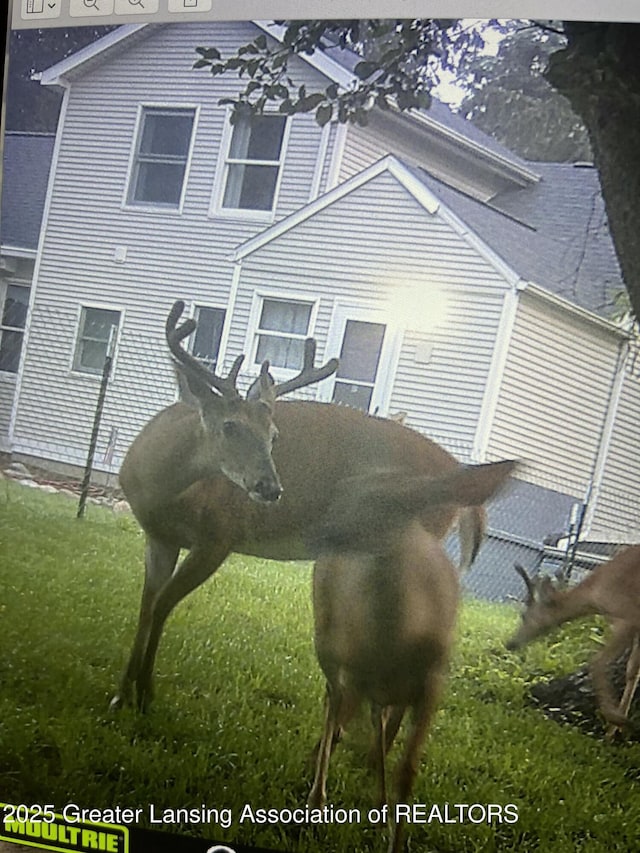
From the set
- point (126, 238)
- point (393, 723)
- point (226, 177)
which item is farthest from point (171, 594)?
point (226, 177)

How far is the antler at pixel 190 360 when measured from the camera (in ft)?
5.50

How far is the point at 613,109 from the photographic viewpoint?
4.91ft

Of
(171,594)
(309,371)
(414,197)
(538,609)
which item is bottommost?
(171,594)

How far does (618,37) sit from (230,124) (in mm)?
710

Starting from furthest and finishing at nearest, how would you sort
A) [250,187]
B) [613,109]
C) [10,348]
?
[10,348] → [250,187] → [613,109]

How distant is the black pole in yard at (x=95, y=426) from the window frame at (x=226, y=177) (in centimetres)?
32

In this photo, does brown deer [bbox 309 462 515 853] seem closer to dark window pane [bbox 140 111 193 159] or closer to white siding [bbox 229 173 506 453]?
white siding [bbox 229 173 506 453]

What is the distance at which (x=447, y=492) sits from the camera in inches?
61.6

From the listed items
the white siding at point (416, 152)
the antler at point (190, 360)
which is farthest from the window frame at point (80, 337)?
the white siding at point (416, 152)

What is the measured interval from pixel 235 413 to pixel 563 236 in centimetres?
67

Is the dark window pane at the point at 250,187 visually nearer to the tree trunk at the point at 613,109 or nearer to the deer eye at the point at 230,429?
the deer eye at the point at 230,429

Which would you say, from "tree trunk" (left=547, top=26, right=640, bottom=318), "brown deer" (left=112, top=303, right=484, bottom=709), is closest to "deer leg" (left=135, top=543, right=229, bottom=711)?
"brown deer" (left=112, top=303, right=484, bottom=709)

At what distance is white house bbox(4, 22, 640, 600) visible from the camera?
1543 mm

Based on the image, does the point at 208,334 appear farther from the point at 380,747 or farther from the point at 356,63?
the point at 380,747
